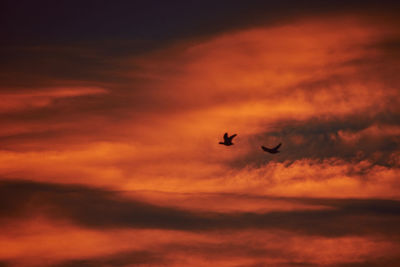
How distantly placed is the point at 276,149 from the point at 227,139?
987cm

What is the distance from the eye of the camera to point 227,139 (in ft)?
→ 234

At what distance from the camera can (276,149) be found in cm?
6556

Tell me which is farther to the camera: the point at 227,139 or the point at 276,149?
the point at 227,139
